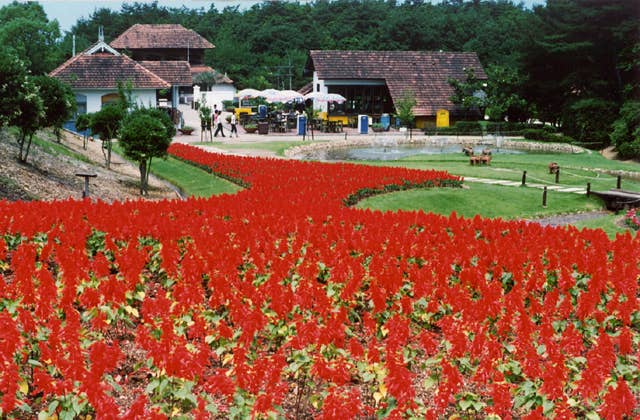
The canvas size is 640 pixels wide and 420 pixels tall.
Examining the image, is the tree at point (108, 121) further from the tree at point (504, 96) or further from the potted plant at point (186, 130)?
the tree at point (504, 96)

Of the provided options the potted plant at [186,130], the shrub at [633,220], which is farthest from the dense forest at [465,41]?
the shrub at [633,220]

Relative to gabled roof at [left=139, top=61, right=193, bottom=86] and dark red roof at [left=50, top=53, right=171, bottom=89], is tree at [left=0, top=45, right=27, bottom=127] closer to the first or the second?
dark red roof at [left=50, top=53, right=171, bottom=89]

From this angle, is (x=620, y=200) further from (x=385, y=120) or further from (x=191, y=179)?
(x=385, y=120)

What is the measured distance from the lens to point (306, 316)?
8.42 meters

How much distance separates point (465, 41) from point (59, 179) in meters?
61.4

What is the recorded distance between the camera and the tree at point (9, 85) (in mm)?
18500

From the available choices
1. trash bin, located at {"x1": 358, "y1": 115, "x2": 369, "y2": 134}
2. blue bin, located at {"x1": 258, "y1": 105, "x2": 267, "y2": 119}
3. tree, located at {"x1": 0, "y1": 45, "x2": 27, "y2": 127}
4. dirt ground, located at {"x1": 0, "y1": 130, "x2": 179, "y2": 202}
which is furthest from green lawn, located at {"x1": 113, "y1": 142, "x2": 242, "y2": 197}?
blue bin, located at {"x1": 258, "y1": 105, "x2": 267, "y2": 119}

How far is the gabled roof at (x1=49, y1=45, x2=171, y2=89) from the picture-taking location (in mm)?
43344

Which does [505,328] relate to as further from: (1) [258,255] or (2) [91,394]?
(2) [91,394]

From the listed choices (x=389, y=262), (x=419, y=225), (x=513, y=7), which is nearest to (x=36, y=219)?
(x=389, y=262)

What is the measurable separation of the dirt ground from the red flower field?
7.63 meters

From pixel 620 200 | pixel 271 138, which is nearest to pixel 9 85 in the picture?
pixel 620 200

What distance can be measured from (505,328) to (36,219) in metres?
6.88

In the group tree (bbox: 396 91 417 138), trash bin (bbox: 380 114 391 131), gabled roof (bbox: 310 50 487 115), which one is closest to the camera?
tree (bbox: 396 91 417 138)
